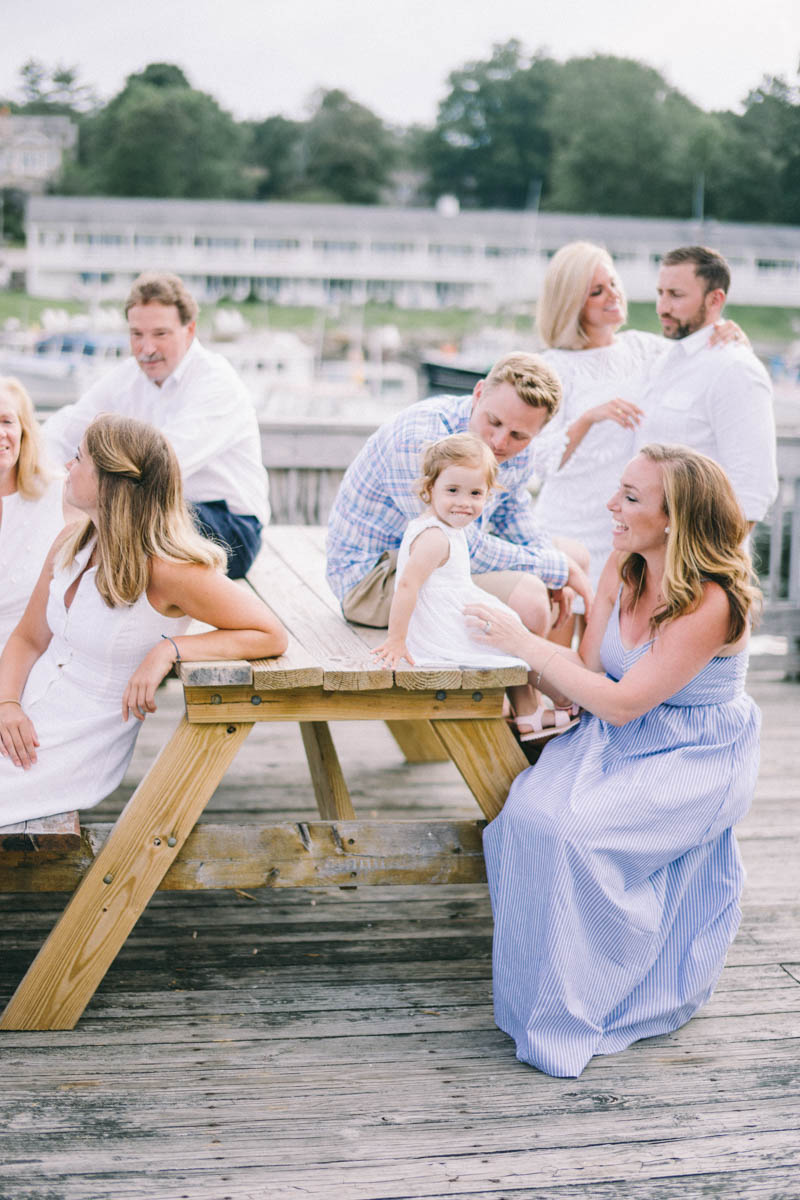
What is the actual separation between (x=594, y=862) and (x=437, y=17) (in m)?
75.0

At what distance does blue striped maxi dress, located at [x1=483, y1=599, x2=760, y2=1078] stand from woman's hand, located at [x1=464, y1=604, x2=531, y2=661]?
0.76ft

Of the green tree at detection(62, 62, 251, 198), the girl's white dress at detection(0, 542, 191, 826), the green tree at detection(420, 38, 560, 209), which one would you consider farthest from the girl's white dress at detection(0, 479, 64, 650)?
the green tree at detection(420, 38, 560, 209)

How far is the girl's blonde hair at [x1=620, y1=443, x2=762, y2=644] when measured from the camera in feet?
8.57

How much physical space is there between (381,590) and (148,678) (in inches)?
28.0

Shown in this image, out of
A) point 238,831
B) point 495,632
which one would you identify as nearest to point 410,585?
point 495,632

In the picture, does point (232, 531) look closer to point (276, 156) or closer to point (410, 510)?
point (410, 510)

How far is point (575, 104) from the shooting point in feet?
222

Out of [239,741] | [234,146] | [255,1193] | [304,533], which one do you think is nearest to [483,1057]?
[255,1193]

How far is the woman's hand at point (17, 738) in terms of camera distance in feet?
8.68

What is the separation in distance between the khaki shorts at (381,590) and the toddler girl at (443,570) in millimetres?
190

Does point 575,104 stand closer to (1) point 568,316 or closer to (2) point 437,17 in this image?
(2) point 437,17

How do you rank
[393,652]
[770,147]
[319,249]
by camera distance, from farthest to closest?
[319,249], [770,147], [393,652]

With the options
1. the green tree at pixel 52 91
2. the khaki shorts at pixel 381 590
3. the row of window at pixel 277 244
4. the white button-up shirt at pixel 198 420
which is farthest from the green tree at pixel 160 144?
the khaki shorts at pixel 381 590

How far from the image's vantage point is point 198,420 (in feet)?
12.1
